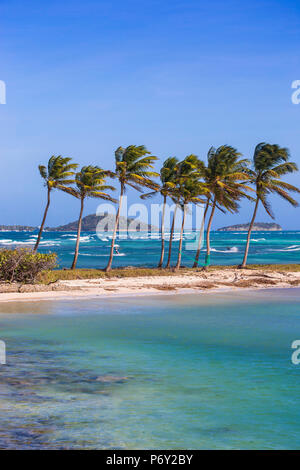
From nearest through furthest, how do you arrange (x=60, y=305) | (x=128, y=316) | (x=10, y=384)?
1. (x=10, y=384)
2. (x=128, y=316)
3. (x=60, y=305)

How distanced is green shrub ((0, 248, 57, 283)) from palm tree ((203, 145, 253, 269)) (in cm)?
1339

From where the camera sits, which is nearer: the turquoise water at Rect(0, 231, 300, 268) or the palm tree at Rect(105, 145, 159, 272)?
the palm tree at Rect(105, 145, 159, 272)

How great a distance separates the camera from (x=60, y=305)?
19.6 meters

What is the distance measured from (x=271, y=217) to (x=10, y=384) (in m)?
26.1

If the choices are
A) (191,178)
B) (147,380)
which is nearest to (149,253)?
(191,178)

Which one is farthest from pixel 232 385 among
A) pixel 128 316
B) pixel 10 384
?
pixel 128 316

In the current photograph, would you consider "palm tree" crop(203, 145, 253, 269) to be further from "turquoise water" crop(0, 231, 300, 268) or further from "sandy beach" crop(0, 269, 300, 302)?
"turquoise water" crop(0, 231, 300, 268)

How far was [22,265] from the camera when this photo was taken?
22.8 m

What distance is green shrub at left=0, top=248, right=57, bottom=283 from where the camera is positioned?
73.1 ft

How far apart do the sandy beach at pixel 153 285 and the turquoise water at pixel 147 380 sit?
9.91 feet

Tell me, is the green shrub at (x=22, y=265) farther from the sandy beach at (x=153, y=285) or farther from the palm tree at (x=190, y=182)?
the palm tree at (x=190, y=182)

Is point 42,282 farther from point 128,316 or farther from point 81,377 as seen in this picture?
point 81,377

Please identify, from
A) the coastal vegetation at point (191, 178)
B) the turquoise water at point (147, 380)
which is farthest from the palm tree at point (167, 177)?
the turquoise water at point (147, 380)

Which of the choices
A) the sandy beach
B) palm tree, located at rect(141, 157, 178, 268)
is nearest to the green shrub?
the sandy beach
